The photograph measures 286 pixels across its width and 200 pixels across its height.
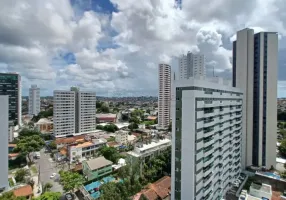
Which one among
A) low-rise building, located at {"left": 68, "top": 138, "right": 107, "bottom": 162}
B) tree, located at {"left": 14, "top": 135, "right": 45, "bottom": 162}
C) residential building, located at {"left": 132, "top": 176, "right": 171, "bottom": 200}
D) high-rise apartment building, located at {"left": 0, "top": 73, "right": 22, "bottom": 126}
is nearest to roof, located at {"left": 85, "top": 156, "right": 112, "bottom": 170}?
residential building, located at {"left": 132, "top": 176, "right": 171, "bottom": 200}

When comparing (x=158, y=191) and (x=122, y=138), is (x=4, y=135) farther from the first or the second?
(x=122, y=138)

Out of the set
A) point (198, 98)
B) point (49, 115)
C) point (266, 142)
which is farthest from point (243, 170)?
point (49, 115)

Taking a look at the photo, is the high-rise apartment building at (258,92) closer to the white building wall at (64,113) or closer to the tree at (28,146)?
the tree at (28,146)

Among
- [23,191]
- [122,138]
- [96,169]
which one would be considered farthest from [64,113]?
[23,191]

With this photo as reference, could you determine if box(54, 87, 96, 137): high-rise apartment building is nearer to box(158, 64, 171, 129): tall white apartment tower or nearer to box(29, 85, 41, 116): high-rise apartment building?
box(158, 64, 171, 129): tall white apartment tower

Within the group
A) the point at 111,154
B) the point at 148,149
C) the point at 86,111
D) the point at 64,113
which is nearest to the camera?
the point at 148,149

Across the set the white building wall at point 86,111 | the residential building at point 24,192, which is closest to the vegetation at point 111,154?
the residential building at point 24,192
